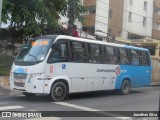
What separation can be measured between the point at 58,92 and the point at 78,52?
199 centimetres

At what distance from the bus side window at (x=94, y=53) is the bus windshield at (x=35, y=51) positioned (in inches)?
87.9

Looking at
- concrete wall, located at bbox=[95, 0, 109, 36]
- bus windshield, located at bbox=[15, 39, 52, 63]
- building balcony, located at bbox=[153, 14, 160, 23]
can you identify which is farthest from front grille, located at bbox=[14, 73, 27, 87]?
building balcony, located at bbox=[153, 14, 160, 23]

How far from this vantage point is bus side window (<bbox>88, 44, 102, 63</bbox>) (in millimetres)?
15892

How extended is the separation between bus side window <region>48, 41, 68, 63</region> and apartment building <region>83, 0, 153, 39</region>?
30.4 metres

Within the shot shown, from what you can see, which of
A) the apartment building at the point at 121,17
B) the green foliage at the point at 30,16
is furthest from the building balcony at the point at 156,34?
the green foliage at the point at 30,16

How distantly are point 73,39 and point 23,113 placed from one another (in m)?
4.89

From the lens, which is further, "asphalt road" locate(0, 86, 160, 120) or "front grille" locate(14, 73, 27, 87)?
"front grille" locate(14, 73, 27, 87)

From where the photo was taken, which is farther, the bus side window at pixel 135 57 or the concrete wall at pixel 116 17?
the concrete wall at pixel 116 17

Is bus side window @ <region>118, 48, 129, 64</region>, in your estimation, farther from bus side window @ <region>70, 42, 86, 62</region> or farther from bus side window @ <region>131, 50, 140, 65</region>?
bus side window @ <region>70, 42, 86, 62</region>

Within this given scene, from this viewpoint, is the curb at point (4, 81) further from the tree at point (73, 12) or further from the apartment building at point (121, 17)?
the apartment building at point (121, 17)

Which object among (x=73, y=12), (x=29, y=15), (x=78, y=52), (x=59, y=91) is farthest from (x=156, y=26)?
(x=59, y=91)

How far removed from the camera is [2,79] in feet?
64.2

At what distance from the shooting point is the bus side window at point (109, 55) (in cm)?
1687

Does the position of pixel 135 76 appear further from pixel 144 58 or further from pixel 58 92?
pixel 58 92
